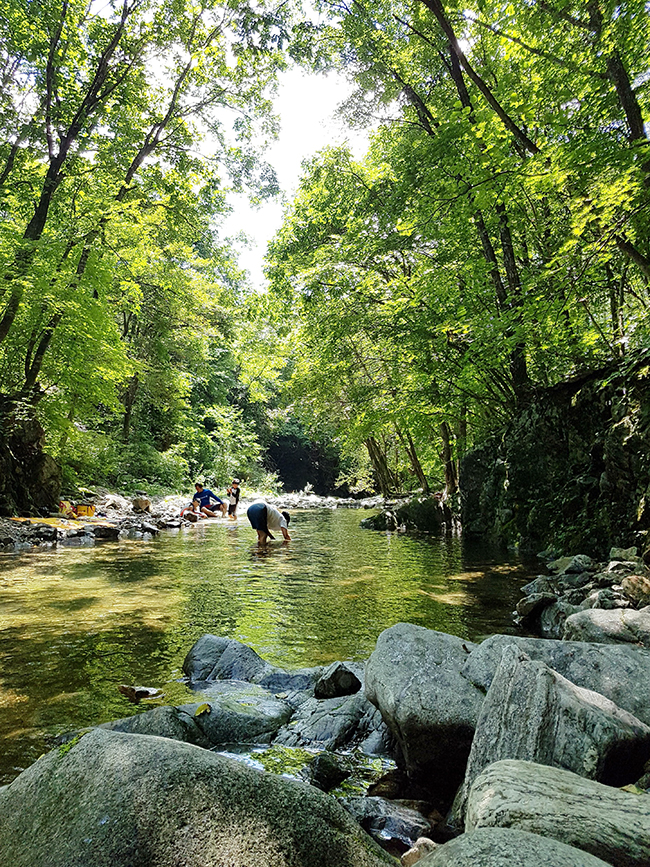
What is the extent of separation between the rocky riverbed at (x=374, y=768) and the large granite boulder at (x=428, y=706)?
0.03 feet

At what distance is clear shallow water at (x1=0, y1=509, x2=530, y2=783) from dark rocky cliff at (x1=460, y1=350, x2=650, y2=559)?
1.35 m

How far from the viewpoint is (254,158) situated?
19.4 m

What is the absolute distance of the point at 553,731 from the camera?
2.44m

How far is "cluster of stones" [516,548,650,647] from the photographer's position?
431 centimetres

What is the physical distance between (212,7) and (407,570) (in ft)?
64.0

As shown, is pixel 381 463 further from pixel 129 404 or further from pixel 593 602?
pixel 593 602

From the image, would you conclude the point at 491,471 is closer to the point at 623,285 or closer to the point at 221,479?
the point at 623,285

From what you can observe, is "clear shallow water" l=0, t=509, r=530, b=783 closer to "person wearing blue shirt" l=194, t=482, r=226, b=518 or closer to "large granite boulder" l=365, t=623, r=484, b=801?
"large granite boulder" l=365, t=623, r=484, b=801

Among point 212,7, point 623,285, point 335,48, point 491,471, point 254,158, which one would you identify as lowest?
point 491,471

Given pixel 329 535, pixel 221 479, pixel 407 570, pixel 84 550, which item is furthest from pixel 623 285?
pixel 221 479

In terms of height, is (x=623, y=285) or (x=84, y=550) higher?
(x=623, y=285)

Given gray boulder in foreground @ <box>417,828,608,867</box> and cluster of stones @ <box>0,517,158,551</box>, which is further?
cluster of stones @ <box>0,517,158,551</box>

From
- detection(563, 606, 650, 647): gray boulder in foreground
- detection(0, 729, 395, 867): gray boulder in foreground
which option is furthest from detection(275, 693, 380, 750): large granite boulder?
detection(563, 606, 650, 647): gray boulder in foreground

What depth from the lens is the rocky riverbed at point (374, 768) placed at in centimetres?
160
